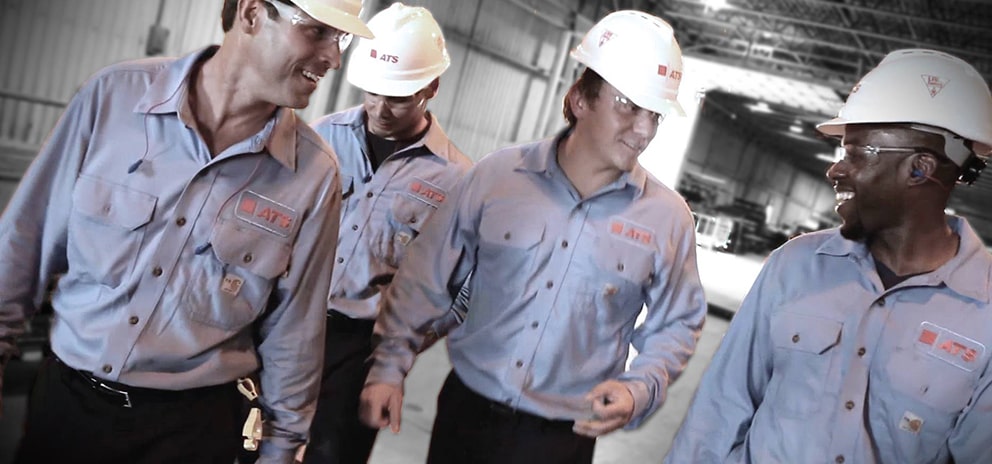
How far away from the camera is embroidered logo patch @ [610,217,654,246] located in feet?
7.84

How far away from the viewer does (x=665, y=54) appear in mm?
2420

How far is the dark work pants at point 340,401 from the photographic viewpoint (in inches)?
116

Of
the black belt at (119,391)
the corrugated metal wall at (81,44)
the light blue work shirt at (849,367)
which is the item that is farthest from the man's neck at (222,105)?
the corrugated metal wall at (81,44)

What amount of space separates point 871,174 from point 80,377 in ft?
6.57

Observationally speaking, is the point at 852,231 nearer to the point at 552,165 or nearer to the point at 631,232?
the point at 631,232

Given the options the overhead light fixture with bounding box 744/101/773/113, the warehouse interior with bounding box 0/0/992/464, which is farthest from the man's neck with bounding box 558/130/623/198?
the overhead light fixture with bounding box 744/101/773/113

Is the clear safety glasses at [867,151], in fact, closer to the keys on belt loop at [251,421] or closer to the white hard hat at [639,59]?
the white hard hat at [639,59]

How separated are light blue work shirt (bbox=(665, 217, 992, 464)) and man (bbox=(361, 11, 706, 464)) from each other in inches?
9.2

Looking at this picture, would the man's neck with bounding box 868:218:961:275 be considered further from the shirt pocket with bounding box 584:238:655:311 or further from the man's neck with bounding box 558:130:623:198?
the man's neck with bounding box 558:130:623:198

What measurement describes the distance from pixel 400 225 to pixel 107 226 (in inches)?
54.5

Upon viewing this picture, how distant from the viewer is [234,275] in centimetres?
190

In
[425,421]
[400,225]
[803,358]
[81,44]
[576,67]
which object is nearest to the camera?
[803,358]

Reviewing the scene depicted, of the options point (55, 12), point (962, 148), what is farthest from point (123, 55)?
point (962, 148)

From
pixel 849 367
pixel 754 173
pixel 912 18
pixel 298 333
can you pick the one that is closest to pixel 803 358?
pixel 849 367
